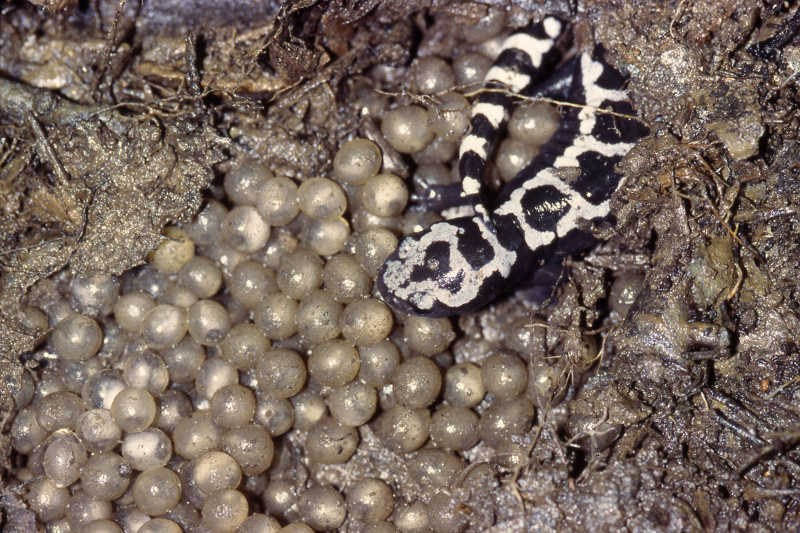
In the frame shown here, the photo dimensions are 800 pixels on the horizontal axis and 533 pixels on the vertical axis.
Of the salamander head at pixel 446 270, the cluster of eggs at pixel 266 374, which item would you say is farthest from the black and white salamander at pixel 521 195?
the cluster of eggs at pixel 266 374

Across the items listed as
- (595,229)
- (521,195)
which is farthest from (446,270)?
(595,229)

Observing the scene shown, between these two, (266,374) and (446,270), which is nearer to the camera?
Answer: (266,374)

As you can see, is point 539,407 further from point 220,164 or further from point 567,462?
Answer: point 220,164

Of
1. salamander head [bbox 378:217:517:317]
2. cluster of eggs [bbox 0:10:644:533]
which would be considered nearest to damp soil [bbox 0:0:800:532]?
cluster of eggs [bbox 0:10:644:533]

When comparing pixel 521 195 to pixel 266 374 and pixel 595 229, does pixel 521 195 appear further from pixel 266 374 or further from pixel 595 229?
pixel 266 374

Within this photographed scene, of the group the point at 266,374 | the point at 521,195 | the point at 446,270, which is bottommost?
the point at 266,374

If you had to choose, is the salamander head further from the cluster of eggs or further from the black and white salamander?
the cluster of eggs
